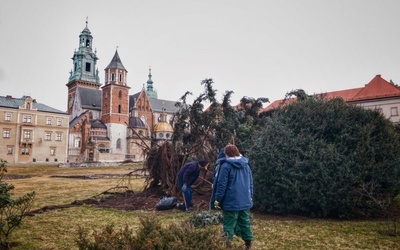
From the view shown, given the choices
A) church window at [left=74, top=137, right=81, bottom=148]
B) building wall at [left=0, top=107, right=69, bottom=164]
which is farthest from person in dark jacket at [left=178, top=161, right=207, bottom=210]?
church window at [left=74, top=137, right=81, bottom=148]

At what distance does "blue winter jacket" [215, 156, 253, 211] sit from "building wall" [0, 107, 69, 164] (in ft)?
187

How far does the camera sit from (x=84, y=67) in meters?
87.4

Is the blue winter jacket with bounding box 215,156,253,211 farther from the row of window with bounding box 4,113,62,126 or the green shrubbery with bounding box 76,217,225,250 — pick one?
the row of window with bounding box 4,113,62,126

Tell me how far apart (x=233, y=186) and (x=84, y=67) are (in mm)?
92252

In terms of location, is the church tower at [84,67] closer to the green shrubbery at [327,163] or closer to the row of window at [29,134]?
the row of window at [29,134]

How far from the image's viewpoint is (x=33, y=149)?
5453 cm

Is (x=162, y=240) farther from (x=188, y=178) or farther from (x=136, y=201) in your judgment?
(x=136, y=201)

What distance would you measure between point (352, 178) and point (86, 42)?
9635 cm

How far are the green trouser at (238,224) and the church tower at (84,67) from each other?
3411 inches

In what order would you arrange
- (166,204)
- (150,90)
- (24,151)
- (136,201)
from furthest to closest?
(150,90)
(24,151)
(136,201)
(166,204)

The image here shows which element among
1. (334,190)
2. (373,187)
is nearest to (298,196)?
(334,190)

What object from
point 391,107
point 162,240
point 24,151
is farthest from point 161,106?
point 162,240

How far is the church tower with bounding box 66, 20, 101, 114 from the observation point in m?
84.9

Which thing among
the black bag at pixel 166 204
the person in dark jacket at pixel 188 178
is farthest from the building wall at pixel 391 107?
the black bag at pixel 166 204
